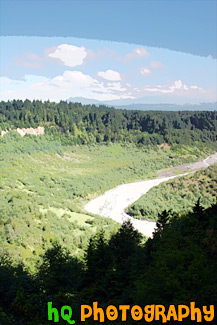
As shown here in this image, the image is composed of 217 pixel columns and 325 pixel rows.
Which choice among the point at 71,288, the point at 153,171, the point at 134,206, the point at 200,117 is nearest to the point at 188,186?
the point at 134,206

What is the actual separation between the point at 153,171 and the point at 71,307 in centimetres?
9373

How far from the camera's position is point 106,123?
157500 mm

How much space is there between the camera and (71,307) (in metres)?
19.4

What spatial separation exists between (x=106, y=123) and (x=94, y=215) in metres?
103

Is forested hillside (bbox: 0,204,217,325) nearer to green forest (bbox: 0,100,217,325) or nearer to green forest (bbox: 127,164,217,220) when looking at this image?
green forest (bbox: 0,100,217,325)

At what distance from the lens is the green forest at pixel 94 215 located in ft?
67.5

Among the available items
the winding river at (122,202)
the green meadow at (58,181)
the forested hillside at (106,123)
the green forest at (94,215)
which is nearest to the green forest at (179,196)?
the green forest at (94,215)

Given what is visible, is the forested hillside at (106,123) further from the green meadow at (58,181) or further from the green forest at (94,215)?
the green meadow at (58,181)

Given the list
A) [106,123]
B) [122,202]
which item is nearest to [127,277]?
[122,202]

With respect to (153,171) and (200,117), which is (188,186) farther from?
(200,117)

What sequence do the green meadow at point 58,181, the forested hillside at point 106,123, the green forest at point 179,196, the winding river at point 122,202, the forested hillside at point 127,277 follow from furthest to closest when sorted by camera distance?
the forested hillside at point 106,123
the green forest at point 179,196
the winding river at point 122,202
the green meadow at point 58,181
the forested hillside at point 127,277

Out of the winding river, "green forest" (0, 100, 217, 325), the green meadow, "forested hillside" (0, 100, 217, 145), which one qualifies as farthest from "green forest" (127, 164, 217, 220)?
"forested hillside" (0, 100, 217, 145)

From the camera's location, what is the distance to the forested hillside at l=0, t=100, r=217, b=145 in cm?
13062

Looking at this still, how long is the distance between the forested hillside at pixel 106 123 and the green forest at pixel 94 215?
2.15ft
